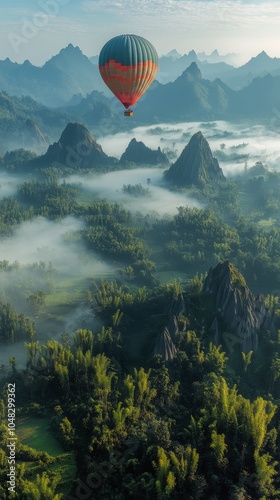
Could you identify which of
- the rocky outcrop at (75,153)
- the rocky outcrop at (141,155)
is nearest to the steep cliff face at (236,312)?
the rocky outcrop at (75,153)

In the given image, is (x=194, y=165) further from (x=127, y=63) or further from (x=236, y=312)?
(x=236, y=312)

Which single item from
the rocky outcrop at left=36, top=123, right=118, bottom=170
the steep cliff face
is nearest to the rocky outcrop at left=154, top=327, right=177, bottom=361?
the steep cliff face

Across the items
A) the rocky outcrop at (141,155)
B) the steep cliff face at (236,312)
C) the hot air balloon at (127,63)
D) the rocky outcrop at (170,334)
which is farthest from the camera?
the rocky outcrop at (141,155)

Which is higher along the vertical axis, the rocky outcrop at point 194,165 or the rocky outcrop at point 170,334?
the rocky outcrop at point 194,165

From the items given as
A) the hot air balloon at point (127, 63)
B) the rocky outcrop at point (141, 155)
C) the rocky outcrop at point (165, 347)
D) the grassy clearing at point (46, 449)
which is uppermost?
the rocky outcrop at point (141, 155)

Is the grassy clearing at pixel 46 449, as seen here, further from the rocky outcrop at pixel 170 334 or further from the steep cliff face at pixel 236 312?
the steep cliff face at pixel 236 312

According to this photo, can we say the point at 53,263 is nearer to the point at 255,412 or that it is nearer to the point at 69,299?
the point at 69,299

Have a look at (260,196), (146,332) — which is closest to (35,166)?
(260,196)

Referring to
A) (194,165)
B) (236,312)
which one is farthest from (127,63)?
(194,165)
